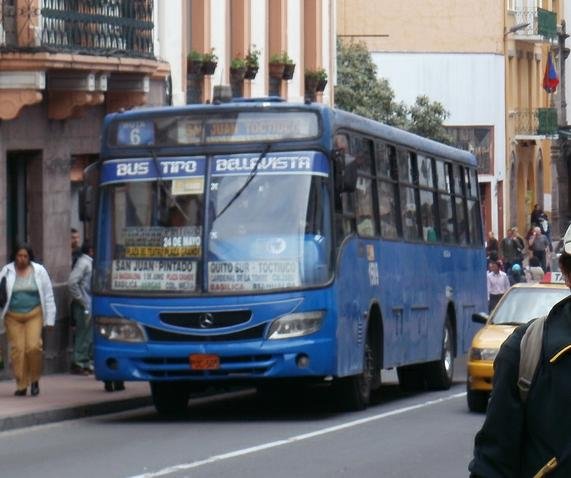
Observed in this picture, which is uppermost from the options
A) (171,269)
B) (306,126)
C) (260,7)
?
(260,7)

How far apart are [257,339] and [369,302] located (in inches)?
83.2

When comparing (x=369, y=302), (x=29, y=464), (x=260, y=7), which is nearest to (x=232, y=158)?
(x=369, y=302)

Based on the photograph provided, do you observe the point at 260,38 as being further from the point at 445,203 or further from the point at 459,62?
the point at 459,62

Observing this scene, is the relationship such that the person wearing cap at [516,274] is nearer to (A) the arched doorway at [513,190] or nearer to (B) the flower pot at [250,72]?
(B) the flower pot at [250,72]

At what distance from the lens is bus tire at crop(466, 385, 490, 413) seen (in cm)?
1916

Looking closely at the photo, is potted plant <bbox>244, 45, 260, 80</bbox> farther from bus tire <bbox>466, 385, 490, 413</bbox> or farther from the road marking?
bus tire <bbox>466, 385, 490, 413</bbox>

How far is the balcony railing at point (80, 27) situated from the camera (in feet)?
75.9

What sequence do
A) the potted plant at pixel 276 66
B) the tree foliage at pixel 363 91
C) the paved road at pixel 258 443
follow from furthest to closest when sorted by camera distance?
1. the tree foliage at pixel 363 91
2. the potted plant at pixel 276 66
3. the paved road at pixel 258 443

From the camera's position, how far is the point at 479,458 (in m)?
5.03

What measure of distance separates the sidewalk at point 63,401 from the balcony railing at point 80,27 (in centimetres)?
410

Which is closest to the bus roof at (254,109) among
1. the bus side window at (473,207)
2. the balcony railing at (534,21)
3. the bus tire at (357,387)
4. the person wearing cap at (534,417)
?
the bus tire at (357,387)

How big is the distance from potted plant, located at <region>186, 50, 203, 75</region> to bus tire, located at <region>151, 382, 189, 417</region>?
45.0ft

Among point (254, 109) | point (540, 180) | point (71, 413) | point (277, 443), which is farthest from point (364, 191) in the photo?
point (540, 180)

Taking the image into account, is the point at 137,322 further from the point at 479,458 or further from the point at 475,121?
the point at 475,121
